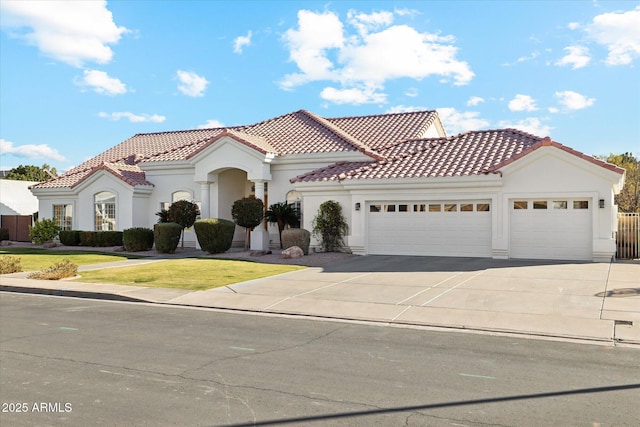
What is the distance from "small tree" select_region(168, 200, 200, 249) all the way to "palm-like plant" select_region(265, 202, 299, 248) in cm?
403

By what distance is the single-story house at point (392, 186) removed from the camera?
2030 centimetres

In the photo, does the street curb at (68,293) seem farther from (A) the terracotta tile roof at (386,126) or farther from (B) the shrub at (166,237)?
(A) the terracotta tile roof at (386,126)

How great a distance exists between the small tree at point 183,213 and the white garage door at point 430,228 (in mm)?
9050

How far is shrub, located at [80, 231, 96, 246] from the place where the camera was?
96.9 feet

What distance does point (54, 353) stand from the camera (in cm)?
849

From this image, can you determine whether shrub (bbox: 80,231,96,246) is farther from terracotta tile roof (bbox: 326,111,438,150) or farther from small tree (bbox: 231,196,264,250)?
terracotta tile roof (bbox: 326,111,438,150)

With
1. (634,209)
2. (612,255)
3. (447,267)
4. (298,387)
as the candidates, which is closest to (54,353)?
(298,387)

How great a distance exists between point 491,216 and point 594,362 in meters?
13.9

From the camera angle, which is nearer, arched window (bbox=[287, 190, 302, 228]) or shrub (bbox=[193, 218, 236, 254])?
shrub (bbox=[193, 218, 236, 254])

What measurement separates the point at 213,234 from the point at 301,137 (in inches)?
292

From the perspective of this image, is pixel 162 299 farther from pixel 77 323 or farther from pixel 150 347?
pixel 150 347

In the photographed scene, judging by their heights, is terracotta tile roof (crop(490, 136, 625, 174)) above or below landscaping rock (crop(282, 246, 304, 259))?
above

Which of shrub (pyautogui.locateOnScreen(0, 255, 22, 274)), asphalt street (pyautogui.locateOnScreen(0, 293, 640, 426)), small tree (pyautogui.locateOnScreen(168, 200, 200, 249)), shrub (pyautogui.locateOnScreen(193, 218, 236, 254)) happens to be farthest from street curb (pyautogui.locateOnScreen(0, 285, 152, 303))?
small tree (pyautogui.locateOnScreen(168, 200, 200, 249))

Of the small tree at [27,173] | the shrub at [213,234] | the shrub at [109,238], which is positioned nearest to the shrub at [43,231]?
the shrub at [109,238]
